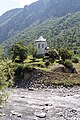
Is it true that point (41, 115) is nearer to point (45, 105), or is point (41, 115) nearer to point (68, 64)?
point (45, 105)

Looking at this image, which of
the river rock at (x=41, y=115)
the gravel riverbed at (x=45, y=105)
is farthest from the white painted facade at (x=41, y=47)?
the river rock at (x=41, y=115)

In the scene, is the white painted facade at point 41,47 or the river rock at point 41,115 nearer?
the river rock at point 41,115

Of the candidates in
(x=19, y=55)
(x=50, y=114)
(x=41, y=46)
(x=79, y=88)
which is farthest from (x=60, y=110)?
(x=41, y=46)

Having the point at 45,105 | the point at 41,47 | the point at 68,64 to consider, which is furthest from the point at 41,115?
the point at 41,47

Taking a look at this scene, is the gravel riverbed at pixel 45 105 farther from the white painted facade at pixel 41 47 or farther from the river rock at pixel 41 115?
the white painted facade at pixel 41 47

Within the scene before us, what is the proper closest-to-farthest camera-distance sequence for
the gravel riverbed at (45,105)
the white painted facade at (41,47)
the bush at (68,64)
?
the gravel riverbed at (45,105), the bush at (68,64), the white painted facade at (41,47)

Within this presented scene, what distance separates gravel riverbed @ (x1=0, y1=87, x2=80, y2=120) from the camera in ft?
135

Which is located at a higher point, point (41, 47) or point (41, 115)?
point (41, 47)

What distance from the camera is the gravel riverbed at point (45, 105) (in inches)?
1616

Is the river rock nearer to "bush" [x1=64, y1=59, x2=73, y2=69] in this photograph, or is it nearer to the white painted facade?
"bush" [x1=64, y1=59, x2=73, y2=69]

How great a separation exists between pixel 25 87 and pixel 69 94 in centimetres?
1547

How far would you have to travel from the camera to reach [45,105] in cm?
4978

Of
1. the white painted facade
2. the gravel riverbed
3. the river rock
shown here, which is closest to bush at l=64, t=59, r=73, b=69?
the gravel riverbed

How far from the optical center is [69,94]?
199 feet
